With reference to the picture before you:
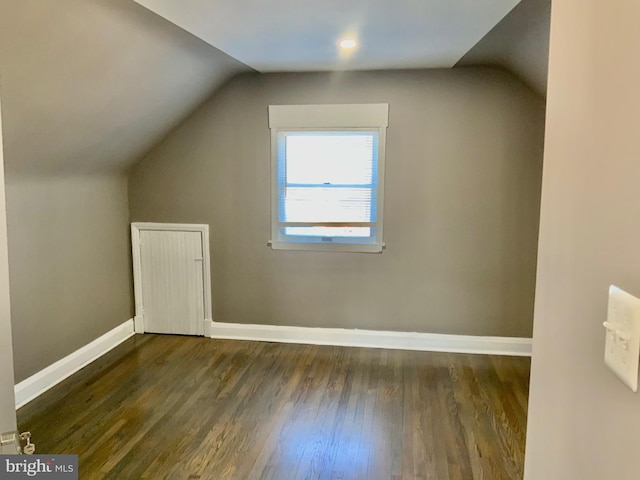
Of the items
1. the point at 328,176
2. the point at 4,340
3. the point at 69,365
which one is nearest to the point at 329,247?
the point at 328,176

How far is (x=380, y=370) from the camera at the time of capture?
3.80m

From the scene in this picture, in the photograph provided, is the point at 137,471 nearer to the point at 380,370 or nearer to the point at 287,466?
the point at 287,466

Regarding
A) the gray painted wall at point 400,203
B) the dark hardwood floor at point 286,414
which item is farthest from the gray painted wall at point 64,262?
the gray painted wall at point 400,203

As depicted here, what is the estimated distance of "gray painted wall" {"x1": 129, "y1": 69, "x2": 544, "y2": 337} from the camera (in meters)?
3.92

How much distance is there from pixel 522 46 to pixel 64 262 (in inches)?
132

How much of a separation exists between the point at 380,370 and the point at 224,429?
1315 mm

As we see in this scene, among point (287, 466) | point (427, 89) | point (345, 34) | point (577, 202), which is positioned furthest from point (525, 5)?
point (287, 466)

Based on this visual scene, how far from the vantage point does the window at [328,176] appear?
4.04 metres

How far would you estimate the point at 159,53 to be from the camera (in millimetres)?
2949

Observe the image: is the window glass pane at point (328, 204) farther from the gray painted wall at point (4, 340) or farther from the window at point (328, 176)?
the gray painted wall at point (4, 340)

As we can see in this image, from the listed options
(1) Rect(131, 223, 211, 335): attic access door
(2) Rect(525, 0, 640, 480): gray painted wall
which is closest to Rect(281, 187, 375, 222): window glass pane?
(1) Rect(131, 223, 211, 335): attic access door

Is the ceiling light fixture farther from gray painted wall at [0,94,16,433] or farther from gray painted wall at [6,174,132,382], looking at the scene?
gray painted wall at [0,94,16,433]

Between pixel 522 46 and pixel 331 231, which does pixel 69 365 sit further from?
pixel 522 46

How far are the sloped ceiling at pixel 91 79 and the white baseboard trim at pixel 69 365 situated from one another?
133cm
